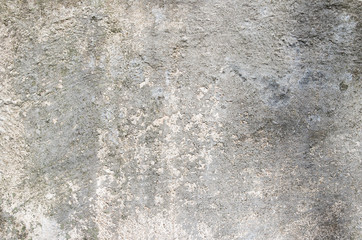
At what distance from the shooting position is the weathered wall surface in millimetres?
852

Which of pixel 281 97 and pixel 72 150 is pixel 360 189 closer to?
pixel 281 97

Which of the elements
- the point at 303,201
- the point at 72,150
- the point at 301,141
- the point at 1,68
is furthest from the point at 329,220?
the point at 1,68

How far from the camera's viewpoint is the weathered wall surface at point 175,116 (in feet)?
2.79

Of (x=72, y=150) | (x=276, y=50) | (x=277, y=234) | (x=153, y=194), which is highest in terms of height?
(x=276, y=50)

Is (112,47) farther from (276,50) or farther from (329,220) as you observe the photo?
(329,220)

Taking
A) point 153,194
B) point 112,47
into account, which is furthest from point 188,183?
point 112,47

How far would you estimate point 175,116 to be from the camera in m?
0.88

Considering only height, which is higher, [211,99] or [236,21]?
[236,21]

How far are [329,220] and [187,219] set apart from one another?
401 millimetres

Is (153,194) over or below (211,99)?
below

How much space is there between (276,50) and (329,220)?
1.64 ft

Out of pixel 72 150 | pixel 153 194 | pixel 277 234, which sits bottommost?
pixel 277 234

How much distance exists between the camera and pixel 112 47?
0.87 metres

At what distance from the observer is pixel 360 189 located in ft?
3.03
